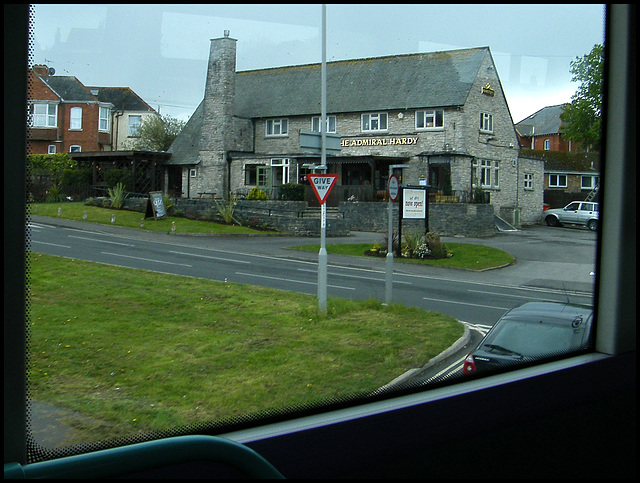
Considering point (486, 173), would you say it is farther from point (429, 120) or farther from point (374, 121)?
point (374, 121)

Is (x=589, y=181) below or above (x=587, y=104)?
below

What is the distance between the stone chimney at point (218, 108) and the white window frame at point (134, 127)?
1.25 feet

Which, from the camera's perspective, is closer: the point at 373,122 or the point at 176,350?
the point at 176,350

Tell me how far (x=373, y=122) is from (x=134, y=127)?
3523 millimetres

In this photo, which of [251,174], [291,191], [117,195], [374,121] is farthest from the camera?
[251,174]

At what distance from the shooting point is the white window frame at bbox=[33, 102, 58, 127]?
5.63ft

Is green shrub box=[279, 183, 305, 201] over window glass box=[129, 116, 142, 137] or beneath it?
beneath

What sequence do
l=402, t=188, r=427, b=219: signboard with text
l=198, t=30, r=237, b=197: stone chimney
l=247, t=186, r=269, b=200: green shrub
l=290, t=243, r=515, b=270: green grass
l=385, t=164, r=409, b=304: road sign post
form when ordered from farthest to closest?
l=402, t=188, r=427, b=219: signboard with text
l=247, t=186, r=269, b=200: green shrub
l=290, t=243, r=515, b=270: green grass
l=385, t=164, r=409, b=304: road sign post
l=198, t=30, r=237, b=197: stone chimney

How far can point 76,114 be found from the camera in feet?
6.74

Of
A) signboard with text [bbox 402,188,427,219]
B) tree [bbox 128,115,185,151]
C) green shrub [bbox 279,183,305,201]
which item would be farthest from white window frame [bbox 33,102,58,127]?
signboard with text [bbox 402,188,427,219]

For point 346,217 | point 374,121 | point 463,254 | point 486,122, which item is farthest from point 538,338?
point 463,254

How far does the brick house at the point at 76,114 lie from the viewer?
1719 millimetres

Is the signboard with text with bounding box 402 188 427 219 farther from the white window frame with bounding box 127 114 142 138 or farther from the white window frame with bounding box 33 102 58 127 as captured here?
the white window frame with bounding box 33 102 58 127

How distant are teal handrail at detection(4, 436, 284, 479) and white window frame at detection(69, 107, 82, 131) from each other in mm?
1004
